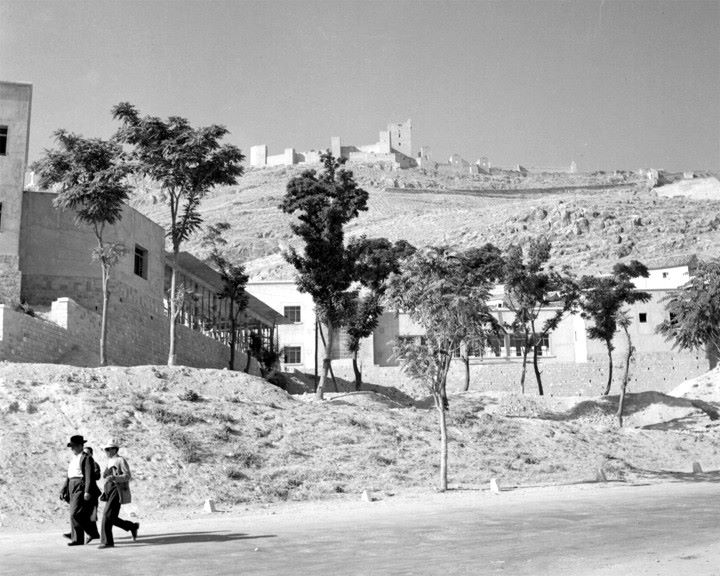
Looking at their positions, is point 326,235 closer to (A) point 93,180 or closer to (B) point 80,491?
(A) point 93,180

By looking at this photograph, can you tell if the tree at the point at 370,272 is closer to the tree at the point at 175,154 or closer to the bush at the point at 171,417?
the tree at the point at 175,154

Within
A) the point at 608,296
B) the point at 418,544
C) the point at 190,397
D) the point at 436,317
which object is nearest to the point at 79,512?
the point at 418,544

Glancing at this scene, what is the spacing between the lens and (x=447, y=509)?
2253 cm

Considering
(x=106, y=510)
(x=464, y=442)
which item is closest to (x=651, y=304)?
(x=464, y=442)

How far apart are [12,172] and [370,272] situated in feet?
52.0

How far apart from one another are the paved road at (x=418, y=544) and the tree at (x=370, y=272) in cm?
1826

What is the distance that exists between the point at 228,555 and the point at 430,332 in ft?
53.1

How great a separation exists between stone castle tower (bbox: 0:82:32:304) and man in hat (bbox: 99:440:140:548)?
71.3 feet

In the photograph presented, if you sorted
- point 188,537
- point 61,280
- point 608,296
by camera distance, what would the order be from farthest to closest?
1. point 608,296
2. point 61,280
3. point 188,537

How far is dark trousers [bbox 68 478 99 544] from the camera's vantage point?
15562 millimetres

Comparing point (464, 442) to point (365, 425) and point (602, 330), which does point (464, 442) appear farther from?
point (602, 330)

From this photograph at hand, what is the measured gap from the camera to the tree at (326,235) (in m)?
41.0

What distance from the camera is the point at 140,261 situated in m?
43.0

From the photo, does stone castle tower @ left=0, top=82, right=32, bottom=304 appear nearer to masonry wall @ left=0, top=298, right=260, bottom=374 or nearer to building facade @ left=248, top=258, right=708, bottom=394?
masonry wall @ left=0, top=298, right=260, bottom=374
